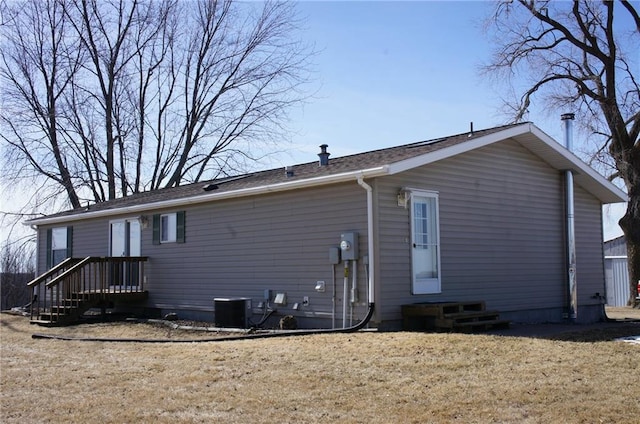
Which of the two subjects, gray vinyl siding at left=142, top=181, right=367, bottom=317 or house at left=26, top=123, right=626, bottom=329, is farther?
gray vinyl siding at left=142, top=181, right=367, bottom=317

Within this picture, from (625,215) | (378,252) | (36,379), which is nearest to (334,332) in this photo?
(378,252)

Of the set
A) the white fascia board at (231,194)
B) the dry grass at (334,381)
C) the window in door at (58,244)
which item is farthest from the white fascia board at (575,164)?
the window in door at (58,244)

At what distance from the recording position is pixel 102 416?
570 centimetres

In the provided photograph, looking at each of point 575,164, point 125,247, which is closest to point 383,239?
point 575,164

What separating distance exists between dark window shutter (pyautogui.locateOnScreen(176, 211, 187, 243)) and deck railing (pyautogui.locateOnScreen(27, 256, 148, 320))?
136 centimetres

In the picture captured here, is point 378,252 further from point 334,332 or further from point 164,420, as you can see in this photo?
point 164,420

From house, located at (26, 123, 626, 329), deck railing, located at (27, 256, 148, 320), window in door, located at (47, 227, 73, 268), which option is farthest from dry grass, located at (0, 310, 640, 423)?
window in door, located at (47, 227, 73, 268)

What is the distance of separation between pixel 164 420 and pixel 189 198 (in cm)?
899

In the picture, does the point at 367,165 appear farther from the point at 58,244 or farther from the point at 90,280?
the point at 58,244

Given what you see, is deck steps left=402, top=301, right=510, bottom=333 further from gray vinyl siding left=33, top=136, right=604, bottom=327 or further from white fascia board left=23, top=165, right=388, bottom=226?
white fascia board left=23, top=165, right=388, bottom=226

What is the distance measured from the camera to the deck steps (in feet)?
34.1

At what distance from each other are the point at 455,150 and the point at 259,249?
4138 millimetres

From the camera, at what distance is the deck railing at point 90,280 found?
570 inches

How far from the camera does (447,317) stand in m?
10.4
